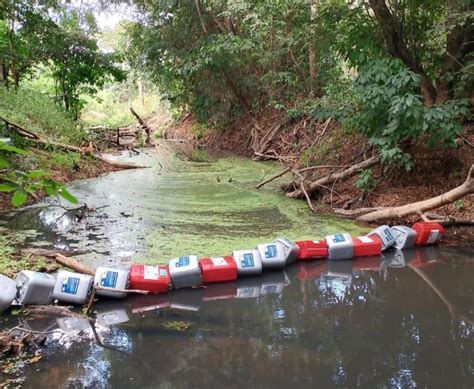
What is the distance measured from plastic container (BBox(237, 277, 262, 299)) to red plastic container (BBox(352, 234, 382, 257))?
1122 mm

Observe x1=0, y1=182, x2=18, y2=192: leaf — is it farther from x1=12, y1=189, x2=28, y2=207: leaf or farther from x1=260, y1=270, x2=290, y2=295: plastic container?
x1=260, y1=270, x2=290, y2=295: plastic container

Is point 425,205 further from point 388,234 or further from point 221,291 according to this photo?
point 221,291

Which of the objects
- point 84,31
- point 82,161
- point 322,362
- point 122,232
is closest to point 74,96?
point 84,31

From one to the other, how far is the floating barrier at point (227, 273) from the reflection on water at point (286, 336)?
0.04 meters

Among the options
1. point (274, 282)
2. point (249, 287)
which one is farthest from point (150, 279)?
point (274, 282)

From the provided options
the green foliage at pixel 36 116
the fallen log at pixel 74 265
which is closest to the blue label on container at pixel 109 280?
the fallen log at pixel 74 265

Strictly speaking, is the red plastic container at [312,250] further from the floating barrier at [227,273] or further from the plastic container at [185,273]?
the plastic container at [185,273]

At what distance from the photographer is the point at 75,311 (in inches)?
123

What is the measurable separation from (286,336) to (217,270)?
40.9 inches

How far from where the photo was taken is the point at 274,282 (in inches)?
150

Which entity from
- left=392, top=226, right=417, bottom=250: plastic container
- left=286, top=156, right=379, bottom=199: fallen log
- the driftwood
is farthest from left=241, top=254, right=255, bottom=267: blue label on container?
the driftwood

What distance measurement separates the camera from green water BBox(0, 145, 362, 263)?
14.7ft

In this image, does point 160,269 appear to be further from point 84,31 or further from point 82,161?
point 84,31

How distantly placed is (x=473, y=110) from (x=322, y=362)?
15.3ft
